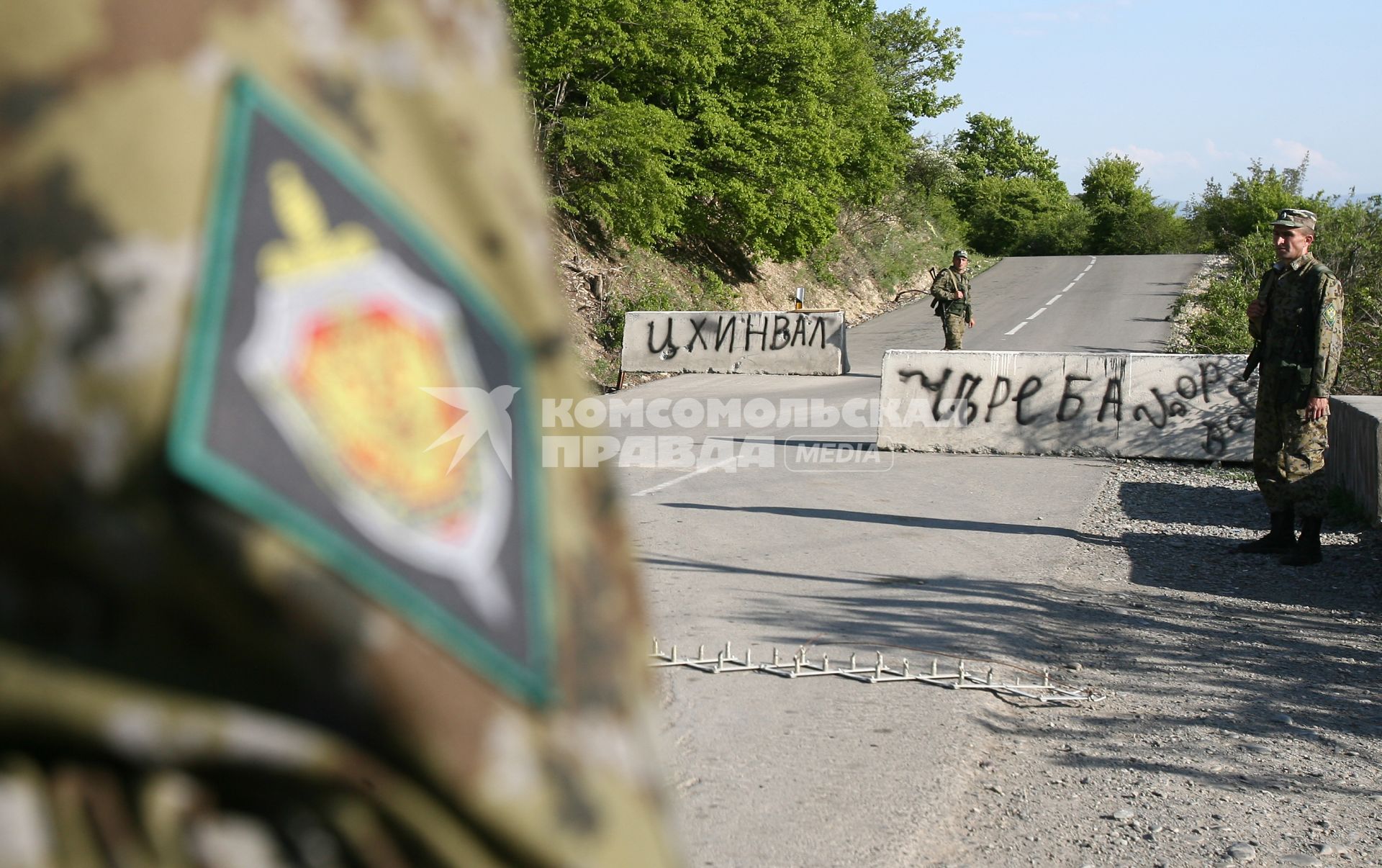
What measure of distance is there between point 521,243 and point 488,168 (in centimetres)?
5

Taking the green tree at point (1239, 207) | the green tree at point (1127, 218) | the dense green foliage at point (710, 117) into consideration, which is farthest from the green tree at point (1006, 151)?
the dense green foliage at point (710, 117)

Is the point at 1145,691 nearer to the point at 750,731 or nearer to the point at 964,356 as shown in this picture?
the point at 750,731

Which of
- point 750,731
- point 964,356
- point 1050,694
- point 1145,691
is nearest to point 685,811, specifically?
point 750,731

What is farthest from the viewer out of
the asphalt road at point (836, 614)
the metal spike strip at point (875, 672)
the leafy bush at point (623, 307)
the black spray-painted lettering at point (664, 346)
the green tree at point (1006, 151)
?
the green tree at point (1006, 151)

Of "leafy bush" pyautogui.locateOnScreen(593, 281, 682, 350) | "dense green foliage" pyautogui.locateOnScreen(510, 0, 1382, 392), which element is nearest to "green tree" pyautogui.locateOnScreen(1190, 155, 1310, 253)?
"dense green foliage" pyautogui.locateOnScreen(510, 0, 1382, 392)

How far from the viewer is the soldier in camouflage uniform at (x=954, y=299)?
19.5m

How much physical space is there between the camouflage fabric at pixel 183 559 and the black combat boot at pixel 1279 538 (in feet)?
27.8

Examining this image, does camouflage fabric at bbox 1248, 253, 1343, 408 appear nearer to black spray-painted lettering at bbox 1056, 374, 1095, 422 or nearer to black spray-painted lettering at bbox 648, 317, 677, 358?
black spray-painted lettering at bbox 1056, 374, 1095, 422

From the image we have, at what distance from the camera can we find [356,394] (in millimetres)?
745

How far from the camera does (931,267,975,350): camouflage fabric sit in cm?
1955

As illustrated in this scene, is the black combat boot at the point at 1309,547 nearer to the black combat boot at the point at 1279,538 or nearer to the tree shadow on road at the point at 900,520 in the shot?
the black combat boot at the point at 1279,538

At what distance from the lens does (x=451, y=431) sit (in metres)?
0.78

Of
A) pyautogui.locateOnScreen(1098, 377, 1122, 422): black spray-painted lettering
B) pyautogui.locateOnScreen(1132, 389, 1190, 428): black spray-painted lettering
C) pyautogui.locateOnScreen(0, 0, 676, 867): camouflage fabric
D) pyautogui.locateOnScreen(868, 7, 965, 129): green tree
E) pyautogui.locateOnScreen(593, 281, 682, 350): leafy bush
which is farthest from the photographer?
pyautogui.locateOnScreen(868, 7, 965, 129): green tree

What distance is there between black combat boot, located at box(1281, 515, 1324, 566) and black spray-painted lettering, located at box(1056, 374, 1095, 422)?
540 centimetres
